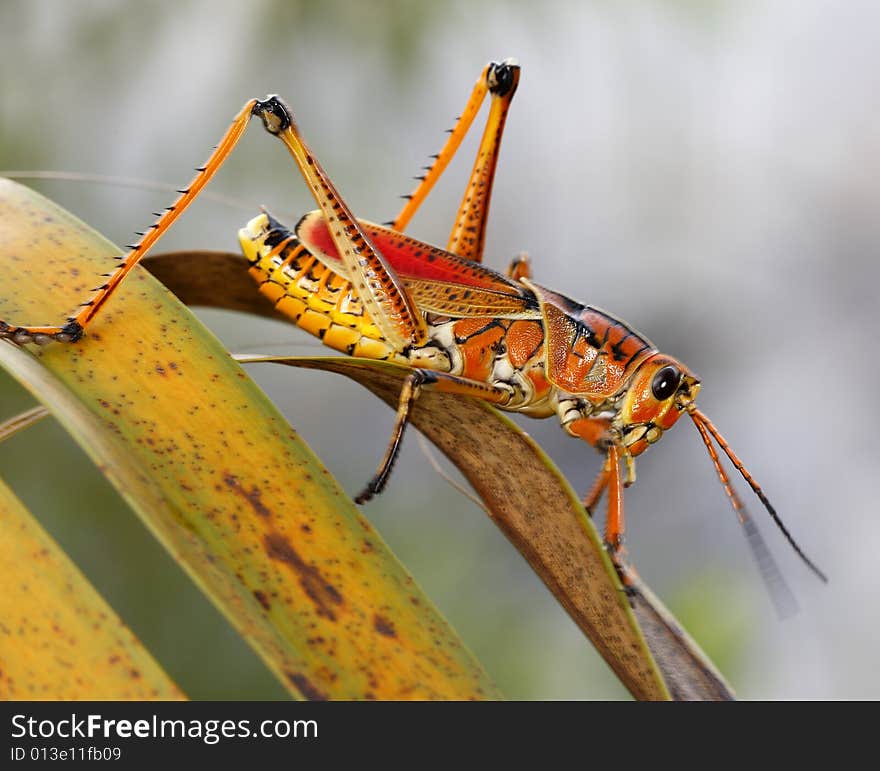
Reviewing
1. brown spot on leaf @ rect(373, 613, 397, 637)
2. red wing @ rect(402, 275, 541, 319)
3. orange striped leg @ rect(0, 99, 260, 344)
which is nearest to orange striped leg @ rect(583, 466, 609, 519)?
red wing @ rect(402, 275, 541, 319)

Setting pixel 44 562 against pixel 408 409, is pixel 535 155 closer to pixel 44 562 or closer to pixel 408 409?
pixel 408 409

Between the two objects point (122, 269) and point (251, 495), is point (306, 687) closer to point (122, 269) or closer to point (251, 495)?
point (251, 495)

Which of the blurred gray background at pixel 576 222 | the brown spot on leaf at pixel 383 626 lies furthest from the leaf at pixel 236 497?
the blurred gray background at pixel 576 222

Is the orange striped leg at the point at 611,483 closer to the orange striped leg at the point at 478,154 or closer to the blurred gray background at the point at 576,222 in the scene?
the orange striped leg at the point at 478,154

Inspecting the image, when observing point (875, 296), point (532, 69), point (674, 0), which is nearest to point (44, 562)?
point (532, 69)

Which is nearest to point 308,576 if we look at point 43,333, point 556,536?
point 556,536

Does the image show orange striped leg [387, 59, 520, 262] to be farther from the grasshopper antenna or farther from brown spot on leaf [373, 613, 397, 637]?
brown spot on leaf [373, 613, 397, 637]
